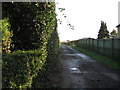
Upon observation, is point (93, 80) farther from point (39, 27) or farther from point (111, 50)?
point (111, 50)

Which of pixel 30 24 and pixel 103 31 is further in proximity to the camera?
pixel 103 31

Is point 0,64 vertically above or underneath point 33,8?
underneath

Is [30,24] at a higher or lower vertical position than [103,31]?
lower

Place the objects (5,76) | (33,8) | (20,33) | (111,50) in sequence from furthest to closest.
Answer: (111,50)
(20,33)
(33,8)
(5,76)

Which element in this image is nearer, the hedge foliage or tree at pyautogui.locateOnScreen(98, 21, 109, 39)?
the hedge foliage

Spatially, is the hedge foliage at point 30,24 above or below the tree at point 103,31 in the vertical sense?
below

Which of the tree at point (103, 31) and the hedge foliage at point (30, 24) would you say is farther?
the tree at point (103, 31)

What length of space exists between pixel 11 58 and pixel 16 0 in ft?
9.32

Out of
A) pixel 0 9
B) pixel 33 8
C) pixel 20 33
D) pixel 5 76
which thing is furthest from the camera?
pixel 20 33

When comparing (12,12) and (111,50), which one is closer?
(12,12)

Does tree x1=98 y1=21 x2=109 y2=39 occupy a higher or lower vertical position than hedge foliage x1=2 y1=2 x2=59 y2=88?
higher

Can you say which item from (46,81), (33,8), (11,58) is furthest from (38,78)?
(33,8)

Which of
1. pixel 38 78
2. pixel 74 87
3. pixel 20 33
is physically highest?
pixel 20 33

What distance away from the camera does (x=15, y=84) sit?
3668 mm
